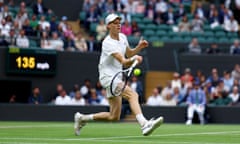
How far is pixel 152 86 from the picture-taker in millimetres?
28734

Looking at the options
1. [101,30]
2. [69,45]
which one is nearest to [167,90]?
[69,45]

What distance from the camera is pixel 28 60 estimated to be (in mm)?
25922

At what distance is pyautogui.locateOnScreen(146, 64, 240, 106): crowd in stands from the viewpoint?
26.4m

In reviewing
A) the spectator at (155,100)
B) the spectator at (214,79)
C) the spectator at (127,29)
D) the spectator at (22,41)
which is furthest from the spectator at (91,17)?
the spectator at (214,79)

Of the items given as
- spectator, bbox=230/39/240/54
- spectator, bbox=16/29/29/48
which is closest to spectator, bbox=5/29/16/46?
spectator, bbox=16/29/29/48

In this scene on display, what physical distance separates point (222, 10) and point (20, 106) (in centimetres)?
1196

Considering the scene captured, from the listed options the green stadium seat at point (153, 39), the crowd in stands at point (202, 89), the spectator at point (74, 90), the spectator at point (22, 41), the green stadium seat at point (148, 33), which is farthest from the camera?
the green stadium seat at point (148, 33)

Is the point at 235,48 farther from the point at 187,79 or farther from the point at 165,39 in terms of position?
the point at 187,79

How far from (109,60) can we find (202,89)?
43.9ft

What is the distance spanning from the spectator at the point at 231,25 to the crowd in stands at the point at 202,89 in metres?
4.62

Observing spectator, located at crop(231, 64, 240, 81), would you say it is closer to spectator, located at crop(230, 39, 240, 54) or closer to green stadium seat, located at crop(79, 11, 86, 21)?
spectator, located at crop(230, 39, 240, 54)

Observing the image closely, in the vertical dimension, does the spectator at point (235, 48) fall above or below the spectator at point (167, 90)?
above

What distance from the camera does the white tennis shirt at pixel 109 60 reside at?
1329cm

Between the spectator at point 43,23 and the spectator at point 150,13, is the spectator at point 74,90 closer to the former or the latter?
the spectator at point 43,23
